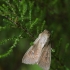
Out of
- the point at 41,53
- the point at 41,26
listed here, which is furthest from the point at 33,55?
the point at 41,26

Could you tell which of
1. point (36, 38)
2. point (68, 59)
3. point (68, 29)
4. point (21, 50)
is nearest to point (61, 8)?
point (68, 29)

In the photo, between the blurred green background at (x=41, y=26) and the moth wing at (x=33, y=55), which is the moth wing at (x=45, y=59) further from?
the blurred green background at (x=41, y=26)

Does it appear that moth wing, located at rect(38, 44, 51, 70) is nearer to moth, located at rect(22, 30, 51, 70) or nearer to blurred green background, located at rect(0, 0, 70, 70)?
moth, located at rect(22, 30, 51, 70)

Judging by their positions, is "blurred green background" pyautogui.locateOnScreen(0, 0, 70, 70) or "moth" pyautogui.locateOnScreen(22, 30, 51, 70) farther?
"blurred green background" pyautogui.locateOnScreen(0, 0, 70, 70)

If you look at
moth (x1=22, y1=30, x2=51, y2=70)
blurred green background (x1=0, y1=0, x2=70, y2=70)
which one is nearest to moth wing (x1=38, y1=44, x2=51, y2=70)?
moth (x1=22, y1=30, x2=51, y2=70)

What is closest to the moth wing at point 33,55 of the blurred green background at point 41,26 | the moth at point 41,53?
the moth at point 41,53

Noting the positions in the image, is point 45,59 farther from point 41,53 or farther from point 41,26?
point 41,26

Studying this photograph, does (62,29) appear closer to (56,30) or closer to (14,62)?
(56,30)

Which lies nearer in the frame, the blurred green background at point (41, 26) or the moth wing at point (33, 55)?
the moth wing at point (33, 55)
